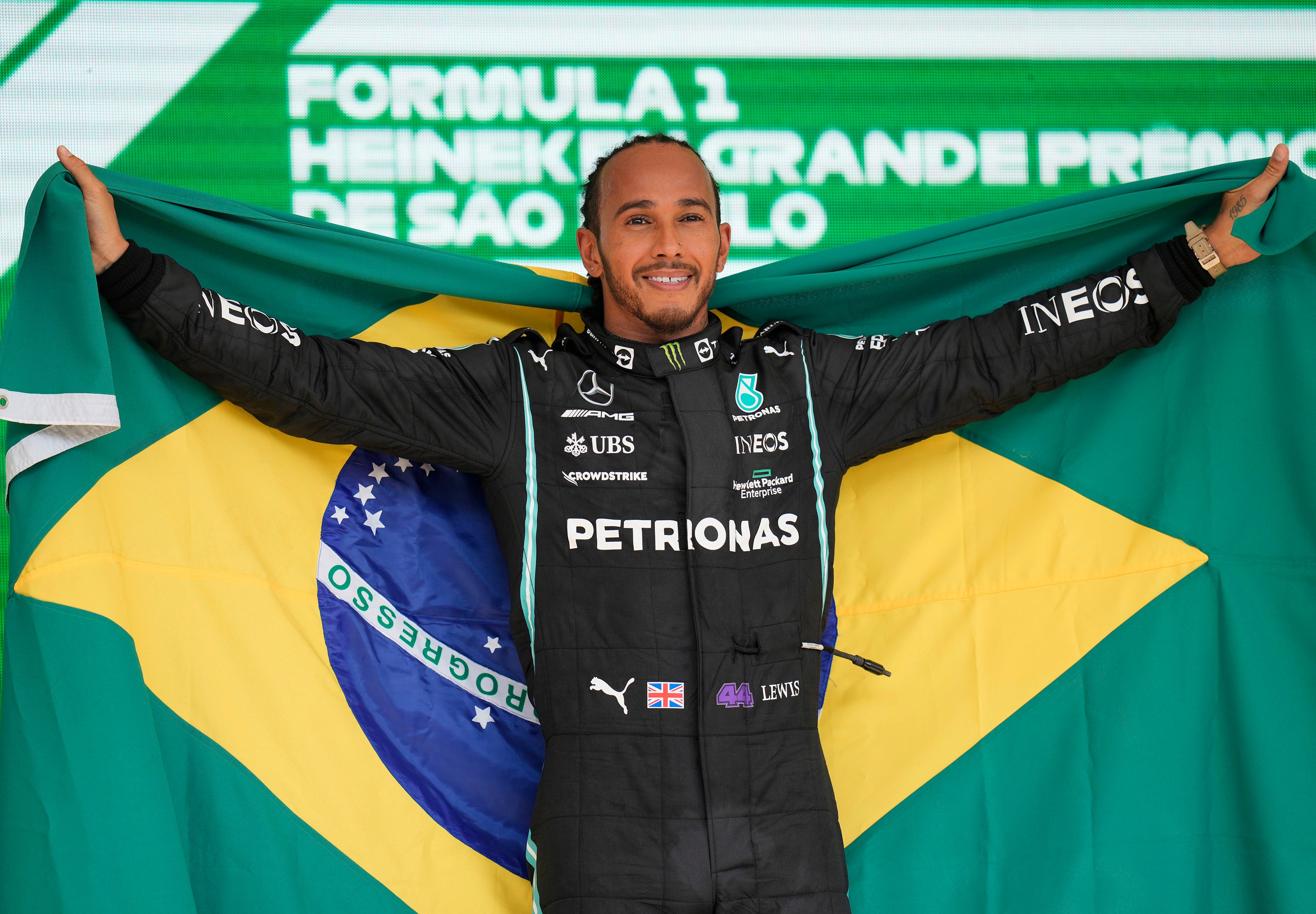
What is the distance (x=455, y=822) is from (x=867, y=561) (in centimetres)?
80

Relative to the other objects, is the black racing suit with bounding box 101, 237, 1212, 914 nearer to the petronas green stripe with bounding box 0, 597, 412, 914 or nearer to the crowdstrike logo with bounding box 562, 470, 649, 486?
the crowdstrike logo with bounding box 562, 470, 649, 486

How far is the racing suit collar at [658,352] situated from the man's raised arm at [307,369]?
0.15m

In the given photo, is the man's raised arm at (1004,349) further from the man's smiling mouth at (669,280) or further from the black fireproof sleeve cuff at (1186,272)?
the man's smiling mouth at (669,280)

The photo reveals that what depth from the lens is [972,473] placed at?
2.08 m

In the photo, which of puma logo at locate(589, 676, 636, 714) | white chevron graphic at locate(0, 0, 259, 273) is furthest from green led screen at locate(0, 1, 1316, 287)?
puma logo at locate(589, 676, 636, 714)

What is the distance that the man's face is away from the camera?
191 centimetres

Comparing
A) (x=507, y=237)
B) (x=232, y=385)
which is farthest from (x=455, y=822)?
(x=507, y=237)

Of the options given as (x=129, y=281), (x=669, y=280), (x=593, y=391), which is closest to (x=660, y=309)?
(x=669, y=280)

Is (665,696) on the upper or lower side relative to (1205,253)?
lower

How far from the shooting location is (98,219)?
1598 mm

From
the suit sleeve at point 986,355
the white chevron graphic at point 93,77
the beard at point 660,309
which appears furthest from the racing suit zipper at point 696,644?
the white chevron graphic at point 93,77

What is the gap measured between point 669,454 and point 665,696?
1.16ft

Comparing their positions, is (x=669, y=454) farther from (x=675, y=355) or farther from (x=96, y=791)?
(x=96, y=791)

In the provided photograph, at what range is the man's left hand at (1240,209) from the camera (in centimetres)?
190
